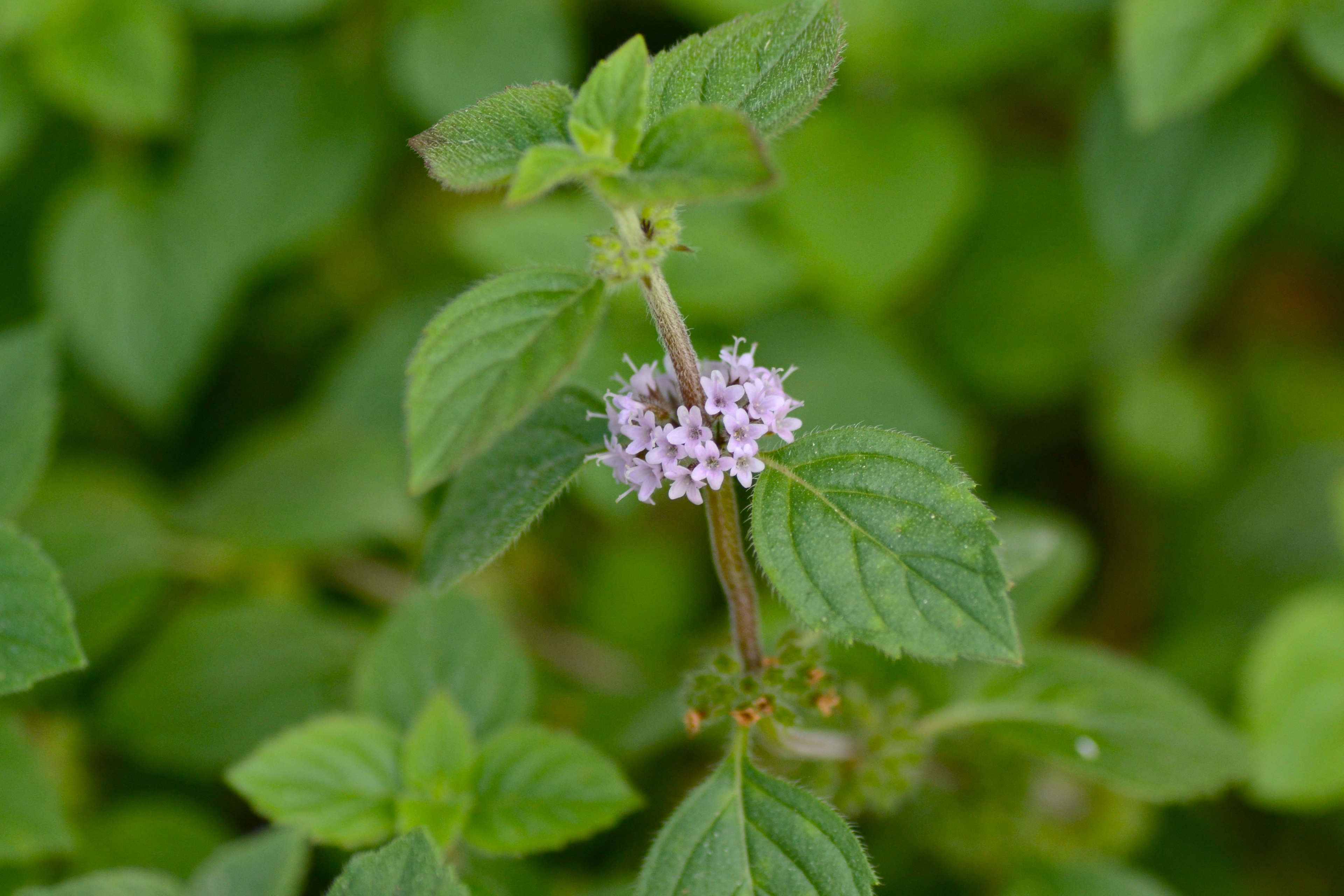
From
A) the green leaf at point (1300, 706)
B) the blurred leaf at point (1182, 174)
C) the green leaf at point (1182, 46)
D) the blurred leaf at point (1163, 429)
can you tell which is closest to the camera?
the green leaf at point (1300, 706)

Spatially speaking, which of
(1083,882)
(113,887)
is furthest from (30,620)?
(1083,882)

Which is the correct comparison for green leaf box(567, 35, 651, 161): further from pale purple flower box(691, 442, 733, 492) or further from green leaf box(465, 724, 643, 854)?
green leaf box(465, 724, 643, 854)

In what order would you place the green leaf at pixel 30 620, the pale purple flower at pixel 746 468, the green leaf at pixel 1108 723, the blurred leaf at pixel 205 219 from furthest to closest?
the blurred leaf at pixel 205 219 → the green leaf at pixel 1108 723 → the green leaf at pixel 30 620 → the pale purple flower at pixel 746 468

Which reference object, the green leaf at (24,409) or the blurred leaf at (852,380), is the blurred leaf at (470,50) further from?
the green leaf at (24,409)

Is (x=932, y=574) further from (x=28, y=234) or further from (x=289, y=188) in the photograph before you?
(x=28, y=234)

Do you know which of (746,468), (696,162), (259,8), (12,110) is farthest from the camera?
(12,110)

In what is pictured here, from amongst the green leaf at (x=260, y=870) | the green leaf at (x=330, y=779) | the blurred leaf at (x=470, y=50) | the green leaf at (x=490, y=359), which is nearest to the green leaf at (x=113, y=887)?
the green leaf at (x=260, y=870)

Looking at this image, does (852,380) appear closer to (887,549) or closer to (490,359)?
(887,549)

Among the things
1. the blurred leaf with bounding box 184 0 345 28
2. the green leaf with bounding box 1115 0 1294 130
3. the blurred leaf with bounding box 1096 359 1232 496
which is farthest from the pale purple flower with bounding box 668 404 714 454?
the blurred leaf with bounding box 1096 359 1232 496
